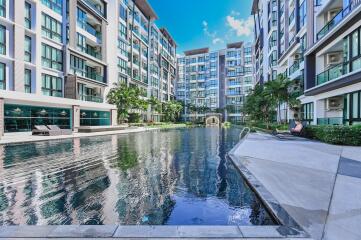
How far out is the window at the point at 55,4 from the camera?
98.2 feet

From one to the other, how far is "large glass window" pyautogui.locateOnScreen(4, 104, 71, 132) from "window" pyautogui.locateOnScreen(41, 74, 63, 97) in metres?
2.53

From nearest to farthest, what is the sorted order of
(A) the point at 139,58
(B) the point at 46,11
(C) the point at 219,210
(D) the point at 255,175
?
(C) the point at 219,210, (D) the point at 255,175, (B) the point at 46,11, (A) the point at 139,58

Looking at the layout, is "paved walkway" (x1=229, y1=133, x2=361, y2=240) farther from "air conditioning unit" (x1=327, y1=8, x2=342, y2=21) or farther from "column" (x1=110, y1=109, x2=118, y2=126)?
"column" (x1=110, y1=109, x2=118, y2=126)

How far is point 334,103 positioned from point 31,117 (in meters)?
30.9

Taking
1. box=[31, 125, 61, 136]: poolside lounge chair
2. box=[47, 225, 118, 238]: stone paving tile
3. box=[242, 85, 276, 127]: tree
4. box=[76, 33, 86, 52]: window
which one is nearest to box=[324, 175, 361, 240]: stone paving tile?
box=[47, 225, 118, 238]: stone paving tile

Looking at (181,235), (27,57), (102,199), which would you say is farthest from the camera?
(27,57)

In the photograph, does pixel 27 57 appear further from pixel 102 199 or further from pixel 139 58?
pixel 139 58

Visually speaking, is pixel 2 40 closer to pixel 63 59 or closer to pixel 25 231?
pixel 63 59

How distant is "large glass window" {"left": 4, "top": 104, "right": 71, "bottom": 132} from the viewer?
24.3m

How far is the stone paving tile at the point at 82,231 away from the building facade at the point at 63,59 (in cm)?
2215

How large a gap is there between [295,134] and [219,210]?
18.1 meters

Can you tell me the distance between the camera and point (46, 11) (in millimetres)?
29719

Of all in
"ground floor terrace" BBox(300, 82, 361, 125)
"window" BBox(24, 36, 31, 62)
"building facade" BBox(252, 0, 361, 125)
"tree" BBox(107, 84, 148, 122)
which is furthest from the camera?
"tree" BBox(107, 84, 148, 122)

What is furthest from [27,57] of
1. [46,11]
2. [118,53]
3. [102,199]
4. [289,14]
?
[289,14]
